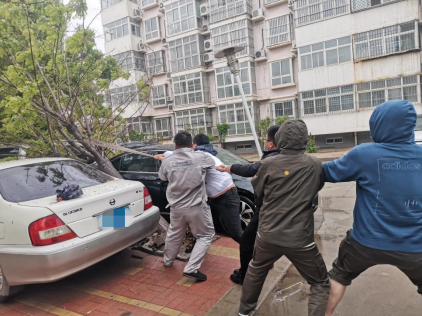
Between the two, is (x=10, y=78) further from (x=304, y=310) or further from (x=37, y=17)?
(x=304, y=310)

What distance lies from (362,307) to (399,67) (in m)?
17.3

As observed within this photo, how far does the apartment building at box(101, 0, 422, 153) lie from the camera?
55.2ft

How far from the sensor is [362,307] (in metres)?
2.87

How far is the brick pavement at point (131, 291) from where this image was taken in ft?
10.3

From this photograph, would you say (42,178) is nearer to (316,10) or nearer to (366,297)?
(366,297)

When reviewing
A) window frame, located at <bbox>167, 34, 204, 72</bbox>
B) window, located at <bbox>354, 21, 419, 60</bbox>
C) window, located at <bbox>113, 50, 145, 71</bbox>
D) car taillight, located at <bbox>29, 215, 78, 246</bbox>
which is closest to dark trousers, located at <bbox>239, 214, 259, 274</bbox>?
car taillight, located at <bbox>29, 215, 78, 246</bbox>

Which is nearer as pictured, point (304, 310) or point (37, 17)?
point (304, 310)

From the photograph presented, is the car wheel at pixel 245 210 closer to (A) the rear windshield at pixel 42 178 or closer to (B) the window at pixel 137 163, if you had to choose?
(B) the window at pixel 137 163

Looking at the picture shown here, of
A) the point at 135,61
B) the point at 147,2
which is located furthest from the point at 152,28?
the point at 135,61

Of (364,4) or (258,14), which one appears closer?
(364,4)

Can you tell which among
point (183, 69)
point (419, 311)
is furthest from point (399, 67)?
point (419, 311)

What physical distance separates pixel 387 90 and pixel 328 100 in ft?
10.1

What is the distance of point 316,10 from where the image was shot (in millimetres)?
18359

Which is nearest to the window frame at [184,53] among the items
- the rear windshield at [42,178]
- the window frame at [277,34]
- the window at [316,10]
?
the window frame at [277,34]
